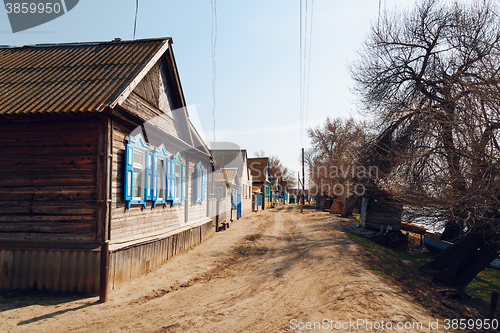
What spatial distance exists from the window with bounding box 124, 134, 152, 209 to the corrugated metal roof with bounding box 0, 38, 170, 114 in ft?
4.71

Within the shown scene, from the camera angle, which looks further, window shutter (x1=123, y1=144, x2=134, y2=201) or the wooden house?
window shutter (x1=123, y1=144, x2=134, y2=201)

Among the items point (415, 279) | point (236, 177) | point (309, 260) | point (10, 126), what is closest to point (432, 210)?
point (415, 279)

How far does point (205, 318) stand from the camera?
5418 mm

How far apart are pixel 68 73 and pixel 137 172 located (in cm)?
340

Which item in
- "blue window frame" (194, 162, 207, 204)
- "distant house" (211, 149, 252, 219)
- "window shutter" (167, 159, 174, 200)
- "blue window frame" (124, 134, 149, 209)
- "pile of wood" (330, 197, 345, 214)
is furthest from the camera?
"pile of wood" (330, 197, 345, 214)

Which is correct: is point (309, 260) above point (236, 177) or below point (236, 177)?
below

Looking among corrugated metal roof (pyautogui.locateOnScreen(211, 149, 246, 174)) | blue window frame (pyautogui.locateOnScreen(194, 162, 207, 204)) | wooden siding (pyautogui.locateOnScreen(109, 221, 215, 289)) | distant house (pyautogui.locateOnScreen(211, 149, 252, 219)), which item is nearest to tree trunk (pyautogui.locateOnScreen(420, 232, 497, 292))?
wooden siding (pyautogui.locateOnScreen(109, 221, 215, 289))

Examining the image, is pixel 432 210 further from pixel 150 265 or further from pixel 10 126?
pixel 10 126

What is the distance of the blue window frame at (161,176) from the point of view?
927cm

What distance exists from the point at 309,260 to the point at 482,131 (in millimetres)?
6204

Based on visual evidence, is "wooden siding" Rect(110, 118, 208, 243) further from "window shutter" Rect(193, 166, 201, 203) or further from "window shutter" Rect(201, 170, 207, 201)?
"window shutter" Rect(201, 170, 207, 201)

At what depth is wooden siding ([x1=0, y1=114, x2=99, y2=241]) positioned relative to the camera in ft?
22.1

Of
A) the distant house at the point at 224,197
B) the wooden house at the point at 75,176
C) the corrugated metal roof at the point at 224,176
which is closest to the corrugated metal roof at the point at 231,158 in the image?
the corrugated metal roof at the point at 224,176

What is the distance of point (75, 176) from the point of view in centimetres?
680
